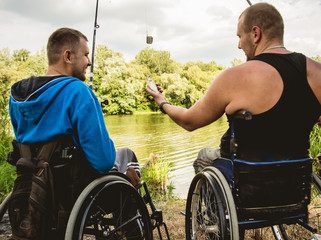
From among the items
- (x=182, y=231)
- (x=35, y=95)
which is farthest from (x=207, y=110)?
(x=182, y=231)

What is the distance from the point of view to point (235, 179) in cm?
137

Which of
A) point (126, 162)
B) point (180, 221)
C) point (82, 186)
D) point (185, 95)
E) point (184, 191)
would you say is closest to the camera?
point (82, 186)

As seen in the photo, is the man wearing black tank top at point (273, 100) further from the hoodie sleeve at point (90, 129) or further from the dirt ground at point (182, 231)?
the dirt ground at point (182, 231)

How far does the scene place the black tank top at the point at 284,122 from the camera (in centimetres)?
131

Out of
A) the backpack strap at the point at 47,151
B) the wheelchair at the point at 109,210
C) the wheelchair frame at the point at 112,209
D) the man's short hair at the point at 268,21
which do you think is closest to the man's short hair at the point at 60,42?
the backpack strap at the point at 47,151

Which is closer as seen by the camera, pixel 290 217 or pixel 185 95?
pixel 290 217

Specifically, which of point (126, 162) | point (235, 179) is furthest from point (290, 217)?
point (126, 162)

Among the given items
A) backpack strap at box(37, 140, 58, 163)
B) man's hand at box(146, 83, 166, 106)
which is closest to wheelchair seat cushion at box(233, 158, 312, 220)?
man's hand at box(146, 83, 166, 106)

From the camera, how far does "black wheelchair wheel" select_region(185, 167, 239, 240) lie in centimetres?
134

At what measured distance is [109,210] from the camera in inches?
65.1

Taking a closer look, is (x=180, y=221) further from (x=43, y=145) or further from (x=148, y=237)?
(x=43, y=145)

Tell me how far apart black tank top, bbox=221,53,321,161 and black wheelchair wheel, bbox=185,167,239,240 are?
23 cm

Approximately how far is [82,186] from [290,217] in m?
1.16

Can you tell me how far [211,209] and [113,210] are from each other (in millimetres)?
618
